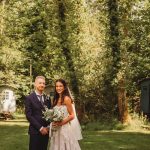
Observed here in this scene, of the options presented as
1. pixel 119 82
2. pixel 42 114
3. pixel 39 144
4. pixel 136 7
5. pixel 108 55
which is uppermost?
pixel 136 7

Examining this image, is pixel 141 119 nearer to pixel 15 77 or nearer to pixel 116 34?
pixel 116 34

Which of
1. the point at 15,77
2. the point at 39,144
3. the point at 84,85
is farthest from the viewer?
the point at 15,77

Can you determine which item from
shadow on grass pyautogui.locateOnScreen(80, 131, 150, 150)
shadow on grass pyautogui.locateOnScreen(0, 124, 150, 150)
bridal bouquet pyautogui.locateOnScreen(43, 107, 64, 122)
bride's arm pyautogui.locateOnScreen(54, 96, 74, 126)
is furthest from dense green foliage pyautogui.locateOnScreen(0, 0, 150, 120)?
bridal bouquet pyautogui.locateOnScreen(43, 107, 64, 122)

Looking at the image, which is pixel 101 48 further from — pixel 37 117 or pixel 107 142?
pixel 37 117

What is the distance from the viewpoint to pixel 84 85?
29422 mm

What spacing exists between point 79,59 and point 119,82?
414 centimetres

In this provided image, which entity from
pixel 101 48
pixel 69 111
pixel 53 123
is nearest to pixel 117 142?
pixel 69 111

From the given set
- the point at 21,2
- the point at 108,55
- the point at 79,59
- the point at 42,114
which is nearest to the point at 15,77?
the point at 21,2

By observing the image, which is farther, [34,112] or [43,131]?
[34,112]

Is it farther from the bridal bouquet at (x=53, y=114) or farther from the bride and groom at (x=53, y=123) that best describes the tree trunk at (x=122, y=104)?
the bridal bouquet at (x=53, y=114)

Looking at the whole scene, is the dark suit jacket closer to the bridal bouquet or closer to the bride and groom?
the bride and groom

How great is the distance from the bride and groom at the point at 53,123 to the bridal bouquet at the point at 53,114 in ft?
0.51

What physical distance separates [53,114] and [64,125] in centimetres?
96

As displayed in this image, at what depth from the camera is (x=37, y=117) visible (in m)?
9.23
